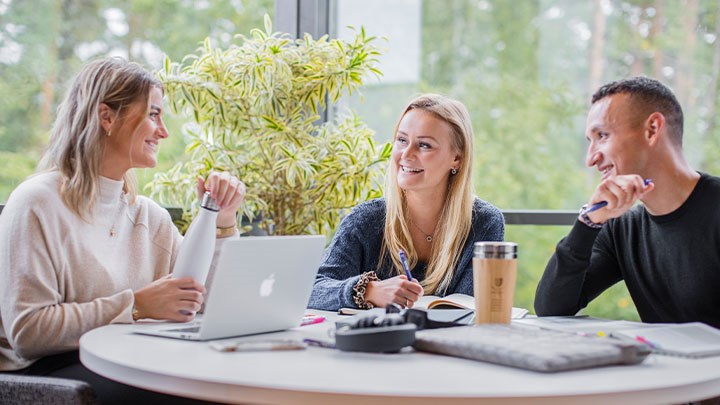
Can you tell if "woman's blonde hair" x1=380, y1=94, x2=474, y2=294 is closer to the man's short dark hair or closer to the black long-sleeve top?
the black long-sleeve top

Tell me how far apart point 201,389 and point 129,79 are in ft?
3.88

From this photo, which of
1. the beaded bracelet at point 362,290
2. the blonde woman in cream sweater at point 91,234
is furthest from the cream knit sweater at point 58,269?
the beaded bracelet at point 362,290

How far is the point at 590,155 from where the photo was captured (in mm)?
2406

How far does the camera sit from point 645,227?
2.33 meters

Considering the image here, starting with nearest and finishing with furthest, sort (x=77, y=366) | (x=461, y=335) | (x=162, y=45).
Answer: (x=461, y=335)
(x=77, y=366)
(x=162, y=45)

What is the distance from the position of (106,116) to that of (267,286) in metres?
0.81

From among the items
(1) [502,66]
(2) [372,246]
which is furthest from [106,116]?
(1) [502,66]

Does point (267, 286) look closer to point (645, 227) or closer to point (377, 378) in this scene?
point (377, 378)

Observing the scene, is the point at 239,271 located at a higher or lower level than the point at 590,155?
lower

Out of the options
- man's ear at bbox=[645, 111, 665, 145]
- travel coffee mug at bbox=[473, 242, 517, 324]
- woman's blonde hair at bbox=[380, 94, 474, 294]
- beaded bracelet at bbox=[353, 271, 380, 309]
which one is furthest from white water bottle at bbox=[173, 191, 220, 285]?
man's ear at bbox=[645, 111, 665, 145]

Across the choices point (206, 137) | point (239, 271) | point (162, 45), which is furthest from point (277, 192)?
point (239, 271)

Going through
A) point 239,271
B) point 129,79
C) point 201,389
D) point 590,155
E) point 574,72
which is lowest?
point 201,389

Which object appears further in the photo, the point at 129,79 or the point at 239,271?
the point at 129,79

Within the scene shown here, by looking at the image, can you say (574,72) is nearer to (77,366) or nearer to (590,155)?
(590,155)
